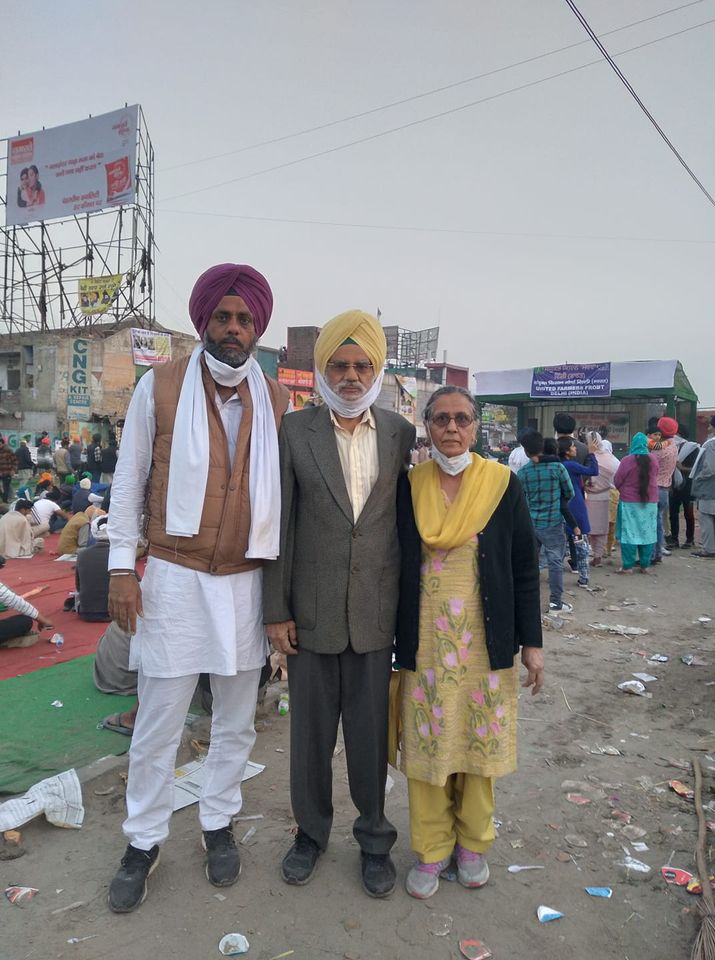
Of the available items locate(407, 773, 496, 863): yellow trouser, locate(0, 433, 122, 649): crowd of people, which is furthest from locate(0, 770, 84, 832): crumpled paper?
locate(0, 433, 122, 649): crowd of people

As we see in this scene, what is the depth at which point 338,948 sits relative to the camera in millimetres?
2158

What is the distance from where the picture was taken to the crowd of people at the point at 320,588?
2.32 m

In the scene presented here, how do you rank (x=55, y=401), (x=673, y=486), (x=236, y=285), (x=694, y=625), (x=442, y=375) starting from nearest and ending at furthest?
(x=236, y=285)
(x=694, y=625)
(x=673, y=486)
(x=55, y=401)
(x=442, y=375)

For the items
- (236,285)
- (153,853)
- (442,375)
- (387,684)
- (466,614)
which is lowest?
(153,853)

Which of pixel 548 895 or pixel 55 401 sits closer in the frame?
pixel 548 895

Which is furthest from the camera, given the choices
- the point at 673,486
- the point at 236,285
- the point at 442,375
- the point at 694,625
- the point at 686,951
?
the point at 442,375

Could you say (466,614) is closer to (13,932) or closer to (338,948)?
(338,948)

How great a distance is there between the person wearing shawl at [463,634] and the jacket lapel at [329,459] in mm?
275

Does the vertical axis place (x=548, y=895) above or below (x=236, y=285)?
below

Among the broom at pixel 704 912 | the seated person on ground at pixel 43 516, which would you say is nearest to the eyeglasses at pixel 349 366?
the broom at pixel 704 912

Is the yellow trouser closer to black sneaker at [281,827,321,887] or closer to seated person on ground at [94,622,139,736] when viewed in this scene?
black sneaker at [281,827,321,887]

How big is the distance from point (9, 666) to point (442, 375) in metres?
39.3

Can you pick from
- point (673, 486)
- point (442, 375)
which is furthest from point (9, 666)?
point (442, 375)

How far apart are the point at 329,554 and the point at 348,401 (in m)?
0.55
